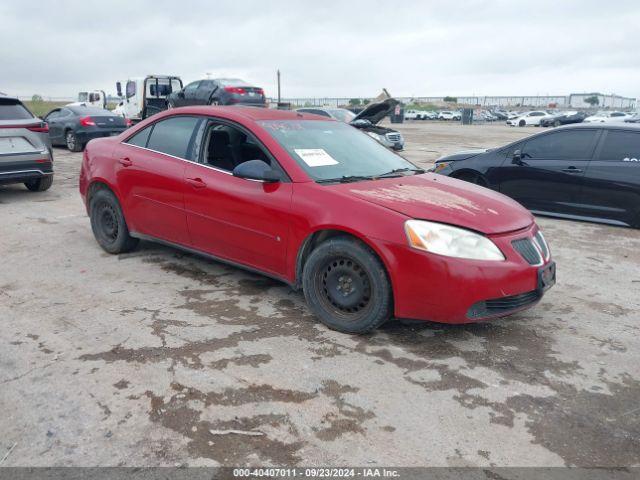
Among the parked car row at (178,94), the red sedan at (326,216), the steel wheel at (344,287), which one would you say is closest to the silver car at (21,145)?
the red sedan at (326,216)

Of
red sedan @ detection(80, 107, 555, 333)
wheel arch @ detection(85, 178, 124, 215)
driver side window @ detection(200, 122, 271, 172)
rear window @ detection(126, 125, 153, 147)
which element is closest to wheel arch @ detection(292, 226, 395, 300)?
red sedan @ detection(80, 107, 555, 333)

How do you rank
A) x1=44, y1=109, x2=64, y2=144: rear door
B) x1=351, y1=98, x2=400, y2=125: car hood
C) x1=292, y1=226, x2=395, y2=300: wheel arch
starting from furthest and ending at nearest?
x1=44, y1=109, x2=64, y2=144: rear door → x1=351, y1=98, x2=400, y2=125: car hood → x1=292, y1=226, x2=395, y2=300: wheel arch

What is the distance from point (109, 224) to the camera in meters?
5.57

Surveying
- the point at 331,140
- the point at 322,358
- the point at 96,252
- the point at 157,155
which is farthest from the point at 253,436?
the point at 96,252

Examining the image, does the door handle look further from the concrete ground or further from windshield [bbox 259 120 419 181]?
the concrete ground

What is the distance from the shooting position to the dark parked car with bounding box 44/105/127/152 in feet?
49.4

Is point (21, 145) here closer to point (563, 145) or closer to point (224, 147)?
point (224, 147)

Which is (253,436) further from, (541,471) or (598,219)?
(598,219)

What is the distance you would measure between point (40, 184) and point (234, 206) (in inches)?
255

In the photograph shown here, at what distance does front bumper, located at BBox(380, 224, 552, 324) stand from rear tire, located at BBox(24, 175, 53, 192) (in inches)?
302

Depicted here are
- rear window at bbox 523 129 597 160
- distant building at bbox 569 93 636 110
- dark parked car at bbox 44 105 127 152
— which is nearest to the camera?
rear window at bbox 523 129 597 160

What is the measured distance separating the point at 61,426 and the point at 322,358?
1489 millimetres

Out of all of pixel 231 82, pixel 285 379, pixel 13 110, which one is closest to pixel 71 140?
pixel 231 82

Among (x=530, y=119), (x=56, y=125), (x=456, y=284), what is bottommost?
(x=456, y=284)
